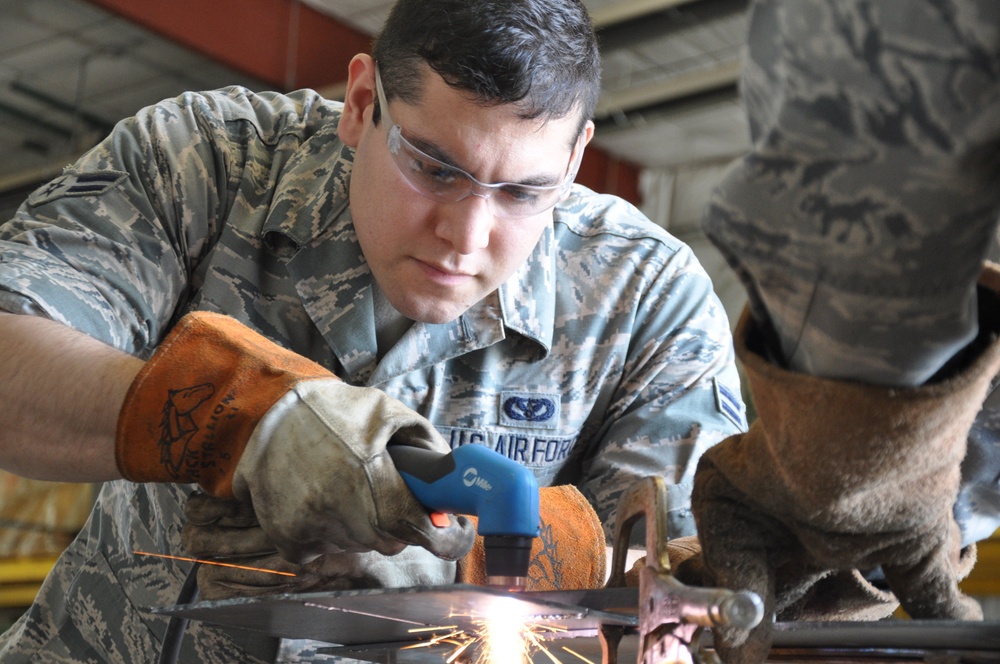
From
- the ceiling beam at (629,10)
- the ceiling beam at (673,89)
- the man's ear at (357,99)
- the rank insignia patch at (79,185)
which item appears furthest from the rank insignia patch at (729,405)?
the ceiling beam at (673,89)

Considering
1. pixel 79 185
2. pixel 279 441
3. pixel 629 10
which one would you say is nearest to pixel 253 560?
pixel 279 441

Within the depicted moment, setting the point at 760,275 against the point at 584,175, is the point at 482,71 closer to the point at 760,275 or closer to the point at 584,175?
the point at 760,275

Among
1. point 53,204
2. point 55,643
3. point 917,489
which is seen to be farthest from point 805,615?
point 55,643

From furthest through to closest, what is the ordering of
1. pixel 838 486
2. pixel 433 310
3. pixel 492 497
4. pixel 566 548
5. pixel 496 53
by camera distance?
pixel 433 310 < pixel 496 53 < pixel 566 548 < pixel 492 497 < pixel 838 486

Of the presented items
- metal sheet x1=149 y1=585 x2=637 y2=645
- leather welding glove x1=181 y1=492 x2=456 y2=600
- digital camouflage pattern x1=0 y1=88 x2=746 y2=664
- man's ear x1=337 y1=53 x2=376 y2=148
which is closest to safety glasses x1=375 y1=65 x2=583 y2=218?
man's ear x1=337 y1=53 x2=376 y2=148

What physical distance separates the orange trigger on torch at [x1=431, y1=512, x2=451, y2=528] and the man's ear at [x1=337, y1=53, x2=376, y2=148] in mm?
874

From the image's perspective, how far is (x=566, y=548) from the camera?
4.89ft

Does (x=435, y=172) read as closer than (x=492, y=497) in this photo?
No

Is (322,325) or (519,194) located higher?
(519,194)

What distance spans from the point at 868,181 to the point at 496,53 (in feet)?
3.40

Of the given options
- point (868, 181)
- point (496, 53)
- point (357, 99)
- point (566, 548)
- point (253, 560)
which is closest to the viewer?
point (868, 181)

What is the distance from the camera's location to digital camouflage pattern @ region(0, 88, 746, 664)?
1840 millimetres

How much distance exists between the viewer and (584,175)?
8.44 m

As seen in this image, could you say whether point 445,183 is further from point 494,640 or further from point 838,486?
point 838,486
